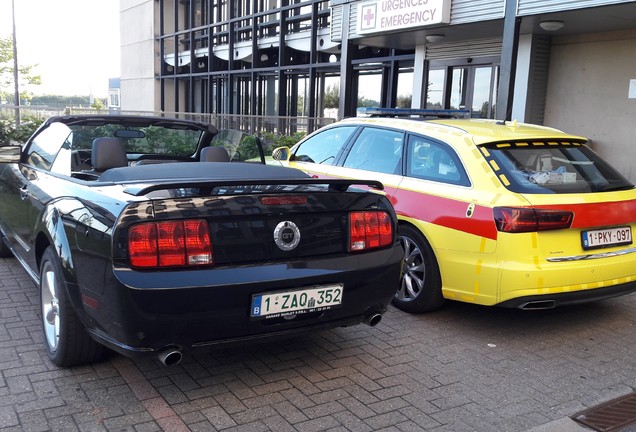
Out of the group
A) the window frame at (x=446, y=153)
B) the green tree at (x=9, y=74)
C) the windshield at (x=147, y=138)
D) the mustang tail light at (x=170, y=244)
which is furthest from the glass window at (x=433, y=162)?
the green tree at (x=9, y=74)

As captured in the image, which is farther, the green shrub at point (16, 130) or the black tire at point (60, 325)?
the green shrub at point (16, 130)

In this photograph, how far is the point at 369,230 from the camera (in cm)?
368

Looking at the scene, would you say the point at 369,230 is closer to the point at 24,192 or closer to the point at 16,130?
the point at 24,192

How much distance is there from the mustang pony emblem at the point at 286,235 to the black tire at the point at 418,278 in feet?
5.73

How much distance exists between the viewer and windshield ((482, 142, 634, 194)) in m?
4.40

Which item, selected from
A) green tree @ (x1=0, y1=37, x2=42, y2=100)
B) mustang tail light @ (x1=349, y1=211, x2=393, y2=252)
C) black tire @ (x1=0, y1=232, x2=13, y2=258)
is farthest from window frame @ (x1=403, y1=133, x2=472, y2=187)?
green tree @ (x1=0, y1=37, x2=42, y2=100)

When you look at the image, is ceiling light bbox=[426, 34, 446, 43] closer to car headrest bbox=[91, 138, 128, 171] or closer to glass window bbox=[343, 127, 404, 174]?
glass window bbox=[343, 127, 404, 174]

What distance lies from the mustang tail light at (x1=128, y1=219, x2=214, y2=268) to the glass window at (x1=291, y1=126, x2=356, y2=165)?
10.2ft

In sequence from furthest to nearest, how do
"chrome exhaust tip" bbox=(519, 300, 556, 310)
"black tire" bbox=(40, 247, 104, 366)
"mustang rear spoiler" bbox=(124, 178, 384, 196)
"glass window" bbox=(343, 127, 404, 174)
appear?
"glass window" bbox=(343, 127, 404, 174), "chrome exhaust tip" bbox=(519, 300, 556, 310), "black tire" bbox=(40, 247, 104, 366), "mustang rear spoiler" bbox=(124, 178, 384, 196)

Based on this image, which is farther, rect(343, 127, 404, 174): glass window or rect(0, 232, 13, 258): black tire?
rect(0, 232, 13, 258): black tire

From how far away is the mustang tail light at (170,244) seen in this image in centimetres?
294

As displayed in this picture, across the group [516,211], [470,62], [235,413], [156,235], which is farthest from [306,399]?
[470,62]

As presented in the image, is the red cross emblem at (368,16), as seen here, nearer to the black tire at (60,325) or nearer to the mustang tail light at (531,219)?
the mustang tail light at (531,219)

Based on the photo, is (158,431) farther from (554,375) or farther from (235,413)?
(554,375)
